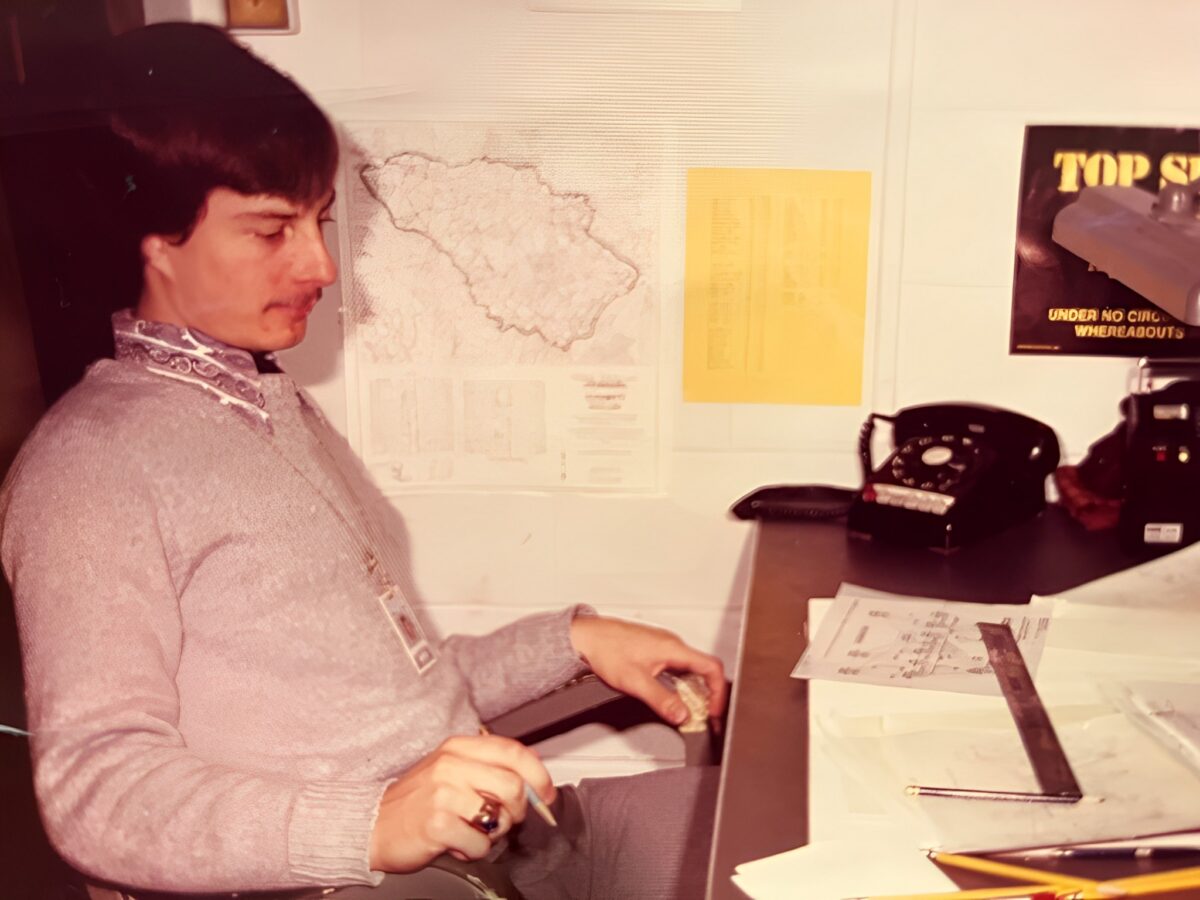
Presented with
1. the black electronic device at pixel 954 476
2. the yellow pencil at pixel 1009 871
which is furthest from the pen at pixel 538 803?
the black electronic device at pixel 954 476

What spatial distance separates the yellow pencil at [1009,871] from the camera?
635 millimetres

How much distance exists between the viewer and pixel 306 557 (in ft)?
3.22

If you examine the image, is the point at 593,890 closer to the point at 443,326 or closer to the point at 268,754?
the point at 268,754

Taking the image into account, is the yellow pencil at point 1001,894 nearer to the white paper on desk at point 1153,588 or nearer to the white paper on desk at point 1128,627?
the white paper on desk at point 1128,627

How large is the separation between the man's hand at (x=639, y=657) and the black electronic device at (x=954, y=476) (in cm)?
23

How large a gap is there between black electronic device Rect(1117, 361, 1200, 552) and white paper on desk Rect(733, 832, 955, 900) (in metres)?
0.63

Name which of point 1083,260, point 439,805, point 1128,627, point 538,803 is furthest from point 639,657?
point 1083,260

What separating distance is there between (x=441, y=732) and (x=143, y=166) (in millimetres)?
543

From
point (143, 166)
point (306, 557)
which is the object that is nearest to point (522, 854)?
point (306, 557)

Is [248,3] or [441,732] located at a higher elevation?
[248,3]

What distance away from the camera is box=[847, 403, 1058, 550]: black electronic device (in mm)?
1202

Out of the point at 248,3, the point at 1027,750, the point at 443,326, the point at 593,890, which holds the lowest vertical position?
the point at 593,890

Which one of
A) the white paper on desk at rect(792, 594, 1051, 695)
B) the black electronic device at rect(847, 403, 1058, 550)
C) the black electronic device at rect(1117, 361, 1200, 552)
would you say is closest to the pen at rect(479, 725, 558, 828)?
the white paper on desk at rect(792, 594, 1051, 695)

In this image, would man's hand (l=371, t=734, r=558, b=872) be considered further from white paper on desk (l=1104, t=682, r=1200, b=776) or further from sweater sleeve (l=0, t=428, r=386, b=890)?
white paper on desk (l=1104, t=682, r=1200, b=776)
